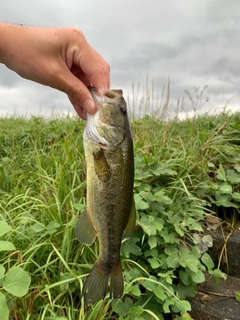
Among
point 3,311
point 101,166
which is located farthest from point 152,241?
point 3,311

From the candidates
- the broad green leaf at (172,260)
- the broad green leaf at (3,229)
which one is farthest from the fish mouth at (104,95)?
the broad green leaf at (172,260)

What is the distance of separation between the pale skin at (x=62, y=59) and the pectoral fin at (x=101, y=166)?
0.74 feet

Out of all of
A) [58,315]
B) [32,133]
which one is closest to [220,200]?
[58,315]

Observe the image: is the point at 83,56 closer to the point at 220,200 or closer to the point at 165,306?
the point at 165,306

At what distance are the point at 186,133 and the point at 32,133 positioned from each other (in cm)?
250

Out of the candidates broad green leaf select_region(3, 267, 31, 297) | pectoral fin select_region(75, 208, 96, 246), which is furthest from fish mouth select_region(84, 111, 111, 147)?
broad green leaf select_region(3, 267, 31, 297)

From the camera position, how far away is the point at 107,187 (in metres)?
1.54

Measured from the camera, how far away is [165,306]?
2047mm

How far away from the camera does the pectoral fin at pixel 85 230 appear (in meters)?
1.54

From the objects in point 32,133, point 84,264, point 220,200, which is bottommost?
point 84,264

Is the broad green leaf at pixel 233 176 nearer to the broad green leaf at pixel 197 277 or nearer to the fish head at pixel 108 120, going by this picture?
the broad green leaf at pixel 197 277

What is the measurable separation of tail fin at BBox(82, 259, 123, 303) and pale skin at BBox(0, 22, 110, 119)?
31.4 inches

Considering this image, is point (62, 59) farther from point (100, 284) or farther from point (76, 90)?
point (100, 284)

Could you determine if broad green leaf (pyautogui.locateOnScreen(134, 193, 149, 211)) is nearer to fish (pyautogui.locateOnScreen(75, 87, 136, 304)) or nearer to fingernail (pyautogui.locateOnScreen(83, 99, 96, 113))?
fish (pyautogui.locateOnScreen(75, 87, 136, 304))
